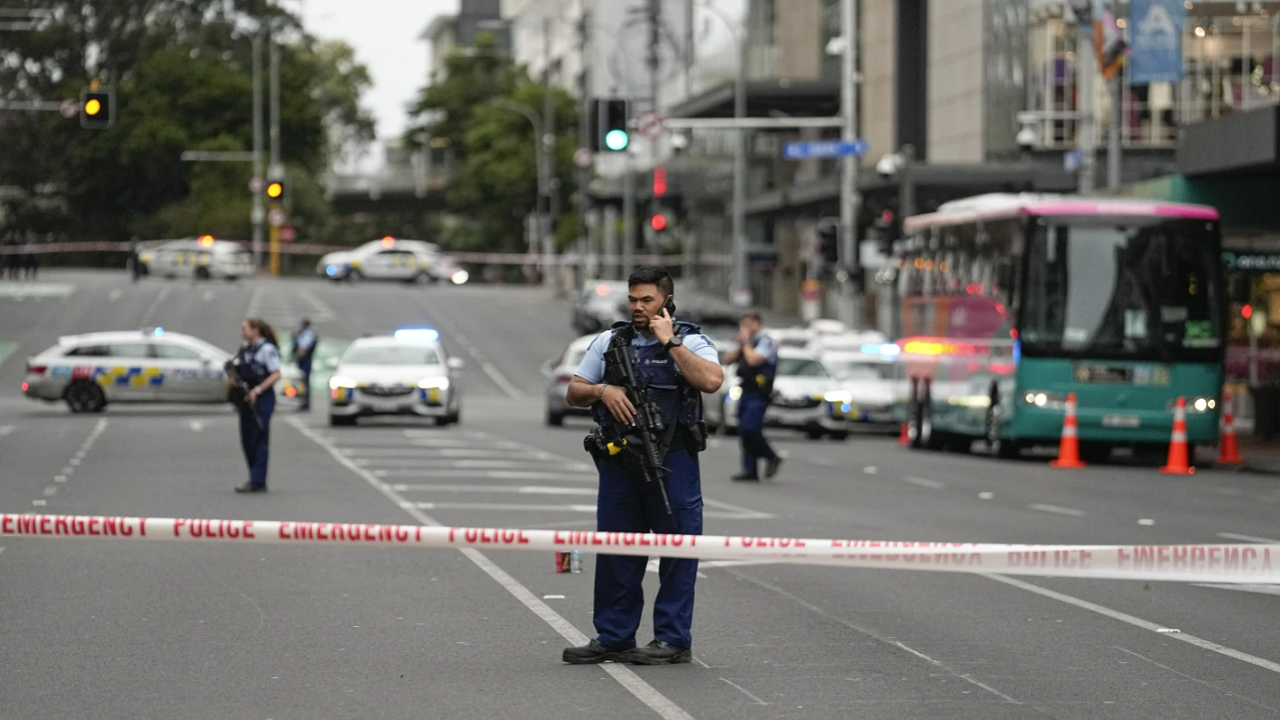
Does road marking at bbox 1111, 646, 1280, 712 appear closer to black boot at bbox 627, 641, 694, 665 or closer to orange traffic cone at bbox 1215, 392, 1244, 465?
black boot at bbox 627, 641, 694, 665

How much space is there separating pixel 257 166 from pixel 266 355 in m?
79.2

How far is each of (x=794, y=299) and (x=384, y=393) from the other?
4678 cm

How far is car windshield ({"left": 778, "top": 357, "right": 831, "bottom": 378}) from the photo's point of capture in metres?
34.8

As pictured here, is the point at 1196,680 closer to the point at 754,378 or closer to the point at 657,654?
→ the point at 657,654

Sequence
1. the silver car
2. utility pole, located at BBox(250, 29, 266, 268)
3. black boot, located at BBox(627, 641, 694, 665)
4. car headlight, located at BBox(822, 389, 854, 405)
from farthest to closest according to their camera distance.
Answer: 1. utility pole, located at BBox(250, 29, 266, 268)
2. the silver car
3. car headlight, located at BBox(822, 389, 854, 405)
4. black boot, located at BBox(627, 641, 694, 665)

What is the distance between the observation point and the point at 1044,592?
1305 centimetres

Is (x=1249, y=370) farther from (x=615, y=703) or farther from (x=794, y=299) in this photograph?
(x=794, y=299)

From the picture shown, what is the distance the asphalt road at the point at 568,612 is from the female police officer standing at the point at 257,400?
0.32 meters

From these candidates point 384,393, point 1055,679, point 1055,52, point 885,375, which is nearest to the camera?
point 1055,679

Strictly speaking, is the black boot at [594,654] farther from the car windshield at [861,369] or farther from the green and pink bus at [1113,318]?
the car windshield at [861,369]

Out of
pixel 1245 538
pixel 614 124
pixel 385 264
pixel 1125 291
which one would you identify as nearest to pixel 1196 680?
pixel 1245 538

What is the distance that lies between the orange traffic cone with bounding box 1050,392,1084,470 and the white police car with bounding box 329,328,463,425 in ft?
35.0

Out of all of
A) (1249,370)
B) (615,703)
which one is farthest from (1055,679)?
(1249,370)

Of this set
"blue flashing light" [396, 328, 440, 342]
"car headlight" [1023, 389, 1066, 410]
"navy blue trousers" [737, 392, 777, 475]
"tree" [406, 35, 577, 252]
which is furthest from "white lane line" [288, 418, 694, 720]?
"tree" [406, 35, 577, 252]
